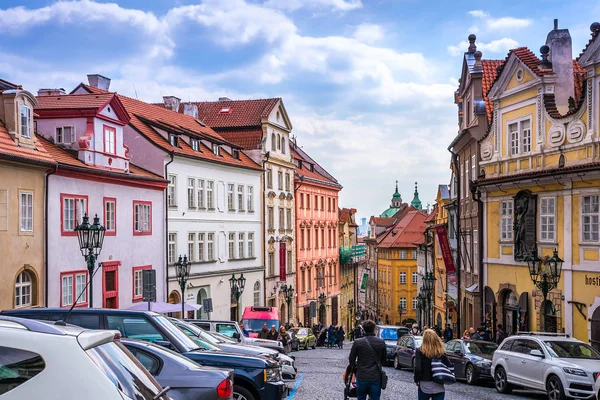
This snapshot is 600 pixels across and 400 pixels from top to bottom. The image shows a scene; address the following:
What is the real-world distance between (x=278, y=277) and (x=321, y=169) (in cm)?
2218

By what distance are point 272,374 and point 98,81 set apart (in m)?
35.6

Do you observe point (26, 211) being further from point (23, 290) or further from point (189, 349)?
point (189, 349)

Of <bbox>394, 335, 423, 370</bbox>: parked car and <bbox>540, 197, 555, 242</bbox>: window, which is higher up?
<bbox>540, 197, 555, 242</bbox>: window

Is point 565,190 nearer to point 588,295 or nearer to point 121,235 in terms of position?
point 588,295

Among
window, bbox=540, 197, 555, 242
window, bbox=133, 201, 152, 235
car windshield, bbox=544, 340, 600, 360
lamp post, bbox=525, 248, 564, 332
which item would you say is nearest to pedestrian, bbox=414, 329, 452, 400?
car windshield, bbox=544, 340, 600, 360

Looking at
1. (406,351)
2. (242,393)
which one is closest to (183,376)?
(242,393)

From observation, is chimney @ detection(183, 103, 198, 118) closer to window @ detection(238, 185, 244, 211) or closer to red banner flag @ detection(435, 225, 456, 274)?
window @ detection(238, 185, 244, 211)

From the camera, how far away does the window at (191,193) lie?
45.0 meters

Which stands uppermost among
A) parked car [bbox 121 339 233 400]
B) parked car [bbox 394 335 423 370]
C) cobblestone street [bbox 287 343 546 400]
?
parked car [bbox 121 339 233 400]

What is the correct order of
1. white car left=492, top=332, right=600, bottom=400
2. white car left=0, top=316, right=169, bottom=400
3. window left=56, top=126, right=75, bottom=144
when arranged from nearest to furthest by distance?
white car left=0, top=316, right=169, bottom=400, white car left=492, top=332, right=600, bottom=400, window left=56, top=126, right=75, bottom=144

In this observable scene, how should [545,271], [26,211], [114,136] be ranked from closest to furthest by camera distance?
[545,271] → [26,211] → [114,136]

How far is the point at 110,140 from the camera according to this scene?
35.6m

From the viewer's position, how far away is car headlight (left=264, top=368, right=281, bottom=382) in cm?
1158

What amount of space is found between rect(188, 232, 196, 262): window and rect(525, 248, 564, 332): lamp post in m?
21.1
